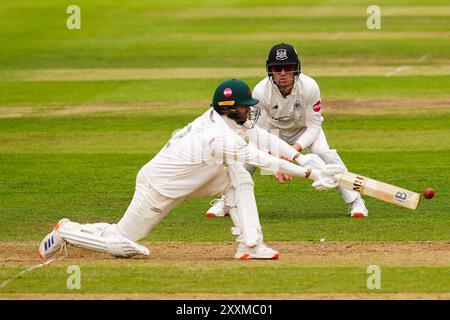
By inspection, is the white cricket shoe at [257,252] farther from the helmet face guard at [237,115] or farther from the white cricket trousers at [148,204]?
the helmet face guard at [237,115]

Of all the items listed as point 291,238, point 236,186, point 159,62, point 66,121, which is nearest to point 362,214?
point 291,238

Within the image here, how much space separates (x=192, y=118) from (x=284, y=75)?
8.23 meters

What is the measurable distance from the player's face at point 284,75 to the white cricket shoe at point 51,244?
336 centimetres

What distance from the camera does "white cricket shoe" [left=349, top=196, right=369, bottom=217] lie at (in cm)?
1449

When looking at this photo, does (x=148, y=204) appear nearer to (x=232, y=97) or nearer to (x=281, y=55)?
(x=232, y=97)

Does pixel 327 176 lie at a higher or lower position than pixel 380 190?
higher

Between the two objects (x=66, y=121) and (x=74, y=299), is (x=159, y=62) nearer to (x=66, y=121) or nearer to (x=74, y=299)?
(x=66, y=121)

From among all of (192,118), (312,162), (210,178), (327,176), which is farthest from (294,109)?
(192,118)

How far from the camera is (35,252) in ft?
41.6

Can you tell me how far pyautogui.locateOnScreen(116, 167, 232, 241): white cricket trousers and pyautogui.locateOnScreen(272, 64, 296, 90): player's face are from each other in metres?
2.62

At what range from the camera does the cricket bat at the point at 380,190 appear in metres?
11.8

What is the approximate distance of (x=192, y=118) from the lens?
73.8 feet

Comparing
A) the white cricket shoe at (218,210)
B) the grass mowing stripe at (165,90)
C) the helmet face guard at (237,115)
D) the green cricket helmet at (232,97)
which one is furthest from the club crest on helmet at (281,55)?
the grass mowing stripe at (165,90)

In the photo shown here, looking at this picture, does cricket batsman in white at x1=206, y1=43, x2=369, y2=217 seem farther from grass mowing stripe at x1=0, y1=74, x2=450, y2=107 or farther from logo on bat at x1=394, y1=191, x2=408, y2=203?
grass mowing stripe at x1=0, y1=74, x2=450, y2=107
